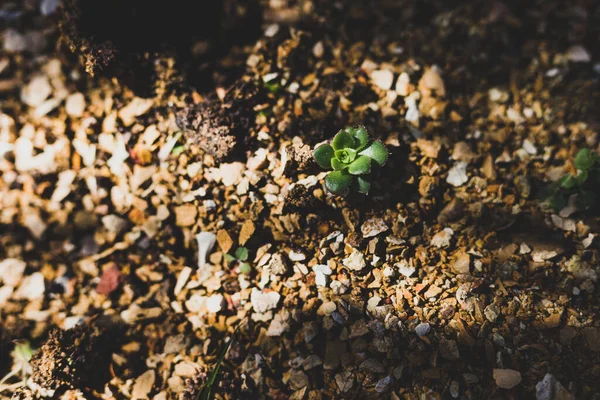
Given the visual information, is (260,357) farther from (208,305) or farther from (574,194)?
(574,194)

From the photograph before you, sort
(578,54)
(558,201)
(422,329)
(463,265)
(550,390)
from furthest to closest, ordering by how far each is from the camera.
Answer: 1. (578,54)
2. (558,201)
3. (463,265)
4. (422,329)
5. (550,390)

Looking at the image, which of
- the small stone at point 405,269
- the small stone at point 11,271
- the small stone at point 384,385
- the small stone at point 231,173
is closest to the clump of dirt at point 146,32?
the small stone at point 231,173

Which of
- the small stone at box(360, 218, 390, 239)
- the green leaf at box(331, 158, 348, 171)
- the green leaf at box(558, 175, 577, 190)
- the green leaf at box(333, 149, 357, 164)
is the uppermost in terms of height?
the green leaf at box(333, 149, 357, 164)

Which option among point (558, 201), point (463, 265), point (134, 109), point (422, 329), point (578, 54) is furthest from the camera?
point (578, 54)

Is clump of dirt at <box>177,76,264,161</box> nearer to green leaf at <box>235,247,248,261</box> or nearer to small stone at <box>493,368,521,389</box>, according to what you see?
green leaf at <box>235,247,248,261</box>

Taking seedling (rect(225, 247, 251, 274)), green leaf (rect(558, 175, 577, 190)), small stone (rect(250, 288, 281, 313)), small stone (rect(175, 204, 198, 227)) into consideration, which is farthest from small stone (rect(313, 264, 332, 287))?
green leaf (rect(558, 175, 577, 190))

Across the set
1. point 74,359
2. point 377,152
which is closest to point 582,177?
point 377,152

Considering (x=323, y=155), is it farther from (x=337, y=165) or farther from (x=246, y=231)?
(x=246, y=231)
